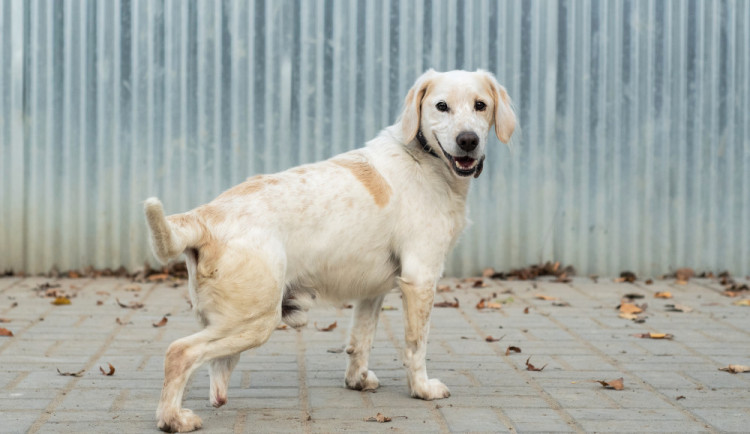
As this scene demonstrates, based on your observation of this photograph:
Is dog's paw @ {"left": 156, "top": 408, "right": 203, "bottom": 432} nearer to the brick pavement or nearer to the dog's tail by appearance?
the brick pavement

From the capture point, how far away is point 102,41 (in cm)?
778

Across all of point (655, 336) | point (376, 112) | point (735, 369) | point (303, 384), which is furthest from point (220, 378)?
point (376, 112)

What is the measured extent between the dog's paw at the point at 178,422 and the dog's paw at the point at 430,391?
3.31 ft

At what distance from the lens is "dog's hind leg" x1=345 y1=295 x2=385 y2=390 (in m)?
4.25

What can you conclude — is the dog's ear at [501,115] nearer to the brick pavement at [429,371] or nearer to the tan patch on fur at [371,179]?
the tan patch on fur at [371,179]

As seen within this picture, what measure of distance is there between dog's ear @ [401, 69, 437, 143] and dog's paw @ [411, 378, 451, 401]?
1069 mm

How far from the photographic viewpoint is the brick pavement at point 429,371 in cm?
372

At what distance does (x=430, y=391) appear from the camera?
407 cm

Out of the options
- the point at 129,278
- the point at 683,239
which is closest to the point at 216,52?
the point at 129,278

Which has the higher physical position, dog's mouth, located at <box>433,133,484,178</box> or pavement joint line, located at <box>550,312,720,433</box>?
dog's mouth, located at <box>433,133,484,178</box>

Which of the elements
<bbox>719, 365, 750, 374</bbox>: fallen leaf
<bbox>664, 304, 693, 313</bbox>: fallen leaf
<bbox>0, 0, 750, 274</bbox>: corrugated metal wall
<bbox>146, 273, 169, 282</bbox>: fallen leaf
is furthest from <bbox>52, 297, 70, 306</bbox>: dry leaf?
<bbox>719, 365, 750, 374</bbox>: fallen leaf

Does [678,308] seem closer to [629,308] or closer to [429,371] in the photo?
[629,308]

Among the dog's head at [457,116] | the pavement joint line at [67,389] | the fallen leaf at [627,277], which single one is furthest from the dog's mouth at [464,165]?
the fallen leaf at [627,277]

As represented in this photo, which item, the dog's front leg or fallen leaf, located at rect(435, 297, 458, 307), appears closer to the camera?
the dog's front leg
